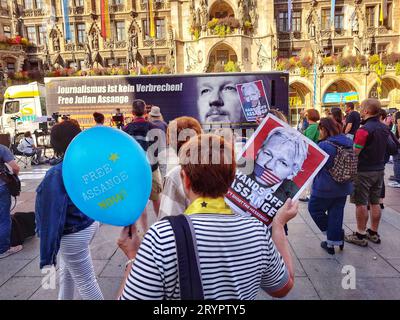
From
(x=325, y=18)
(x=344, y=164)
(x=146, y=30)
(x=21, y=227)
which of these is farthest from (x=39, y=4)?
(x=344, y=164)

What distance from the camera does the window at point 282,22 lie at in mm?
33438

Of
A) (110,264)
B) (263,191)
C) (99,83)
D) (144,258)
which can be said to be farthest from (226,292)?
(99,83)

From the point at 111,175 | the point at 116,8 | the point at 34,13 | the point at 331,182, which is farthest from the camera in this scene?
the point at 34,13

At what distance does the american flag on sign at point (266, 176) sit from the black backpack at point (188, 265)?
1002mm

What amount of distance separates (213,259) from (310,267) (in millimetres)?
3146

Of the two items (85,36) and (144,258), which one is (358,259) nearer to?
(144,258)

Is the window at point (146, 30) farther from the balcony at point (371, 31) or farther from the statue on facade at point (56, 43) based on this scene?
the balcony at point (371, 31)

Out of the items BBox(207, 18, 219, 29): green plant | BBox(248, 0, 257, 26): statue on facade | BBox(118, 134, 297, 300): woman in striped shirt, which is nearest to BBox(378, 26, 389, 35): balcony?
BBox(248, 0, 257, 26): statue on facade

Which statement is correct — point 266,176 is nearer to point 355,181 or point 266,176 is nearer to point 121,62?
point 355,181

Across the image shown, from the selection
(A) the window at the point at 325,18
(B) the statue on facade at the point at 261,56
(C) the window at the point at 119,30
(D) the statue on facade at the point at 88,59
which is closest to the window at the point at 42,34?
(D) the statue on facade at the point at 88,59

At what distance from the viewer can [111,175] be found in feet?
6.13

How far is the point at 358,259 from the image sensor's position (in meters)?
4.14

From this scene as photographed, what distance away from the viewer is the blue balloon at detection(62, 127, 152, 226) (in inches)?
73.7

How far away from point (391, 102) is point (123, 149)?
35.8 metres
